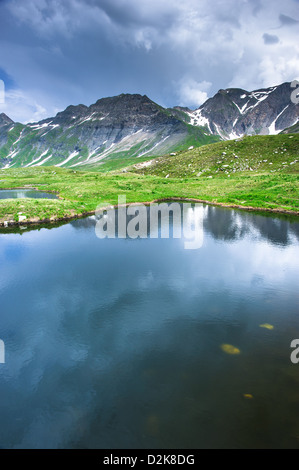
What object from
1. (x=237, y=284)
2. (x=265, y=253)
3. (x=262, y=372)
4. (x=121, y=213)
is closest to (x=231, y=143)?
(x=121, y=213)

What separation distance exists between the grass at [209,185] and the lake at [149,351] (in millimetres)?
27221

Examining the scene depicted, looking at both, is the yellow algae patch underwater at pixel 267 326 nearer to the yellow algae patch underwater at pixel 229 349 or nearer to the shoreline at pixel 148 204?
the yellow algae patch underwater at pixel 229 349

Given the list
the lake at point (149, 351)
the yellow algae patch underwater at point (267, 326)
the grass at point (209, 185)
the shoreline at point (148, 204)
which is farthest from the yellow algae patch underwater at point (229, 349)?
the grass at point (209, 185)

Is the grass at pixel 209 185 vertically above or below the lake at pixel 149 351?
above

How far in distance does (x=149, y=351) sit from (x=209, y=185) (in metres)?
78.1

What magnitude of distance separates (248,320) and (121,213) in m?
43.2

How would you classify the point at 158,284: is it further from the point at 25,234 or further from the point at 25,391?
the point at 25,234

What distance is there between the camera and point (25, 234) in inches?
1713

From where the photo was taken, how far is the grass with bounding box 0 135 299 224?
57684 millimetres

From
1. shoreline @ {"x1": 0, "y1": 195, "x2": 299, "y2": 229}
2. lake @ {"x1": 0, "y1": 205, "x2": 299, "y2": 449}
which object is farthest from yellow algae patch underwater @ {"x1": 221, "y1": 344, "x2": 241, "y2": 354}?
shoreline @ {"x1": 0, "y1": 195, "x2": 299, "y2": 229}

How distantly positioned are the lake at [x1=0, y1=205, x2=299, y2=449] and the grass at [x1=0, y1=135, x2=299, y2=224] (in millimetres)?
27221

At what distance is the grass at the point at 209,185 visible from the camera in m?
57.7

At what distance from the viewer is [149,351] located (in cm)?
1642
